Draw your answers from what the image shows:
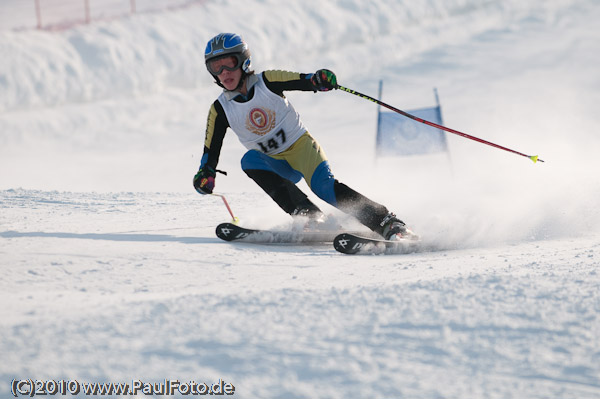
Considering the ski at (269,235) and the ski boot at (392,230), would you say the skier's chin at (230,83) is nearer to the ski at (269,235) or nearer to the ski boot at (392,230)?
the ski at (269,235)

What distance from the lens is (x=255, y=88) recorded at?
12.1 ft

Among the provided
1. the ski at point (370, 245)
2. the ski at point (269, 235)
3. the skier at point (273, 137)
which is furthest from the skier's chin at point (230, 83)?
the ski at point (370, 245)

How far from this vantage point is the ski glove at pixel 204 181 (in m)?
3.70

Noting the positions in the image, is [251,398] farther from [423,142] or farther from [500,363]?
[423,142]

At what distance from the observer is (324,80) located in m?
3.50

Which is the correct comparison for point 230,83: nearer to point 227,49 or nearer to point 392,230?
point 227,49

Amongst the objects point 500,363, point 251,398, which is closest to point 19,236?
point 251,398

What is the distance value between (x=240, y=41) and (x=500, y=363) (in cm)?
262

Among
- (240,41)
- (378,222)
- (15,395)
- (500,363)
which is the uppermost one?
(240,41)

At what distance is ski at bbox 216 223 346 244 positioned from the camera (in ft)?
11.9

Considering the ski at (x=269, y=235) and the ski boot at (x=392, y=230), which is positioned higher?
the ski boot at (x=392, y=230)

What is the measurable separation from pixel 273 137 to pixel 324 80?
51 cm

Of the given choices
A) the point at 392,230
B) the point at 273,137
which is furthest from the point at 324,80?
the point at 392,230

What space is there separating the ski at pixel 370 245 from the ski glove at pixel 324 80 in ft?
2.83
